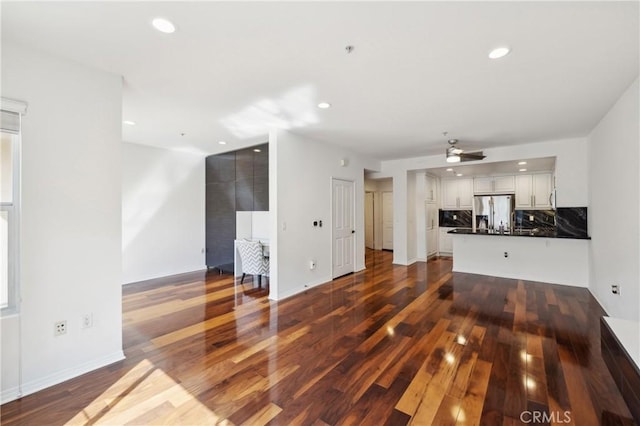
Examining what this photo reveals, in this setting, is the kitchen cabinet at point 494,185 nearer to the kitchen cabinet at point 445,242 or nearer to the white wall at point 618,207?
the kitchen cabinet at point 445,242

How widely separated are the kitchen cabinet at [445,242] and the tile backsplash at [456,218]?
226 mm

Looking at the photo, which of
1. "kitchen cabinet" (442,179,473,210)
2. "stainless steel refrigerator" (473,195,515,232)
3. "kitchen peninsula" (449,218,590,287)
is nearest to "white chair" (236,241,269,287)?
"kitchen peninsula" (449,218,590,287)

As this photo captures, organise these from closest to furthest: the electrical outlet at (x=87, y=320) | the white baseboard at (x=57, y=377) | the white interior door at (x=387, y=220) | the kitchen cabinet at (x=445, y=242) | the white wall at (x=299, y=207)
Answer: the white baseboard at (x=57, y=377)
the electrical outlet at (x=87, y=320)
the white wall at (x=299, y=207)
the kitchen cabinet at (x=445, y=242)
the white interior door at (x=387, y=220)

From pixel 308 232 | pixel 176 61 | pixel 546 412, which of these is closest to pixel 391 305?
pixel 308 232

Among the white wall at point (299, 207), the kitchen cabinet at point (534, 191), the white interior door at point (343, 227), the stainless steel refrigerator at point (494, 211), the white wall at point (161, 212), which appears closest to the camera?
the white wall at point (299, 207)

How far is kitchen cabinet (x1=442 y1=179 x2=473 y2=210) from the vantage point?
7.83 metres

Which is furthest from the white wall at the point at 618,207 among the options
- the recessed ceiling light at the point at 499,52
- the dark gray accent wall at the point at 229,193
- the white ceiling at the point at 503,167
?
the dark gray accent wall at the point at 229,193

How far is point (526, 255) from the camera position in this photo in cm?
522

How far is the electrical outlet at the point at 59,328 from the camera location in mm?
2186

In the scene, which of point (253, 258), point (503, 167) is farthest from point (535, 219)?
point (253, 258)

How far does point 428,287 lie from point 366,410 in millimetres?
3281

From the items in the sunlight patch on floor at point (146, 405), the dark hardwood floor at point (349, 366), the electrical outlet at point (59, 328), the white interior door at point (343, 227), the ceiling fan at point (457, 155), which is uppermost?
the ceiling fan at point (457, 155)

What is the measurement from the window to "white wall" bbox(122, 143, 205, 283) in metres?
3.21

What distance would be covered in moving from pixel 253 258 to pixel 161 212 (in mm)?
2319
